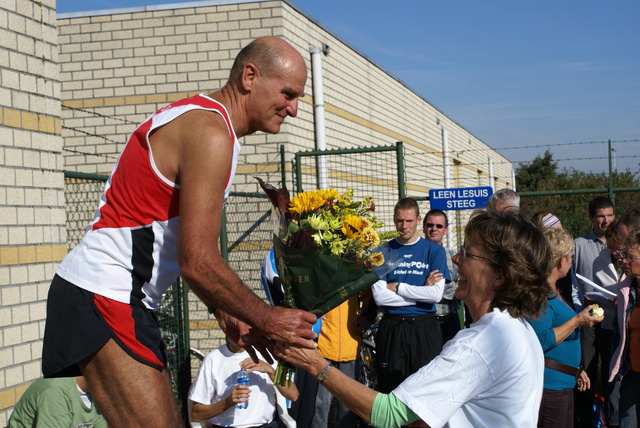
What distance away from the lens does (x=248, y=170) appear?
1110 cm

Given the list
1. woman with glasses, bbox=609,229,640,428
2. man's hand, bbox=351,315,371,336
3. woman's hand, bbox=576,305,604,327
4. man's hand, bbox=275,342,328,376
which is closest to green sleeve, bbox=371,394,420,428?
man's hand, bbox=275,342,328,376

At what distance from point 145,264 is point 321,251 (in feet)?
2.51

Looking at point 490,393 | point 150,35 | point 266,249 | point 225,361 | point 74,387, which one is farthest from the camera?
point 150,35

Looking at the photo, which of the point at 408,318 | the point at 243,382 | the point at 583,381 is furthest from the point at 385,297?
the point at 583,381

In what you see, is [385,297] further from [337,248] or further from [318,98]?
[318,98]

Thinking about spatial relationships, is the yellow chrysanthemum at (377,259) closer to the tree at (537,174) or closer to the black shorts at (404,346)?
the black shorts at (404,346)

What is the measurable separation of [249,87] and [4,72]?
10.9 feet

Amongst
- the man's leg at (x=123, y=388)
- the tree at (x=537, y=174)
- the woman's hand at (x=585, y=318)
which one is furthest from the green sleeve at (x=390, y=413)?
the tree at (x=537, y=174)

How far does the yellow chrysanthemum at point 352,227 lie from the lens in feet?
9.93

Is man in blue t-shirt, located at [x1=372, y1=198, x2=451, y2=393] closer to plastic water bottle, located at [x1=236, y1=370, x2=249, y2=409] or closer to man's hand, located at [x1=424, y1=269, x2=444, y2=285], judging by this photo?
man's hand, located at [x1=424, y1=269, x2=444, y2=285]

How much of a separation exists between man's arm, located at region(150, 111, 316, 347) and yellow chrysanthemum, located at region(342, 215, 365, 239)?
2.00 feet

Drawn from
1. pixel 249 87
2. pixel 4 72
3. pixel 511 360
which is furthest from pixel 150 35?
pixel 511 360

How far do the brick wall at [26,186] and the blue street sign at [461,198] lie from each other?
241 inches

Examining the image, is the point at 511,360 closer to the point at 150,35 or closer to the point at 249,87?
the point at 249,87
